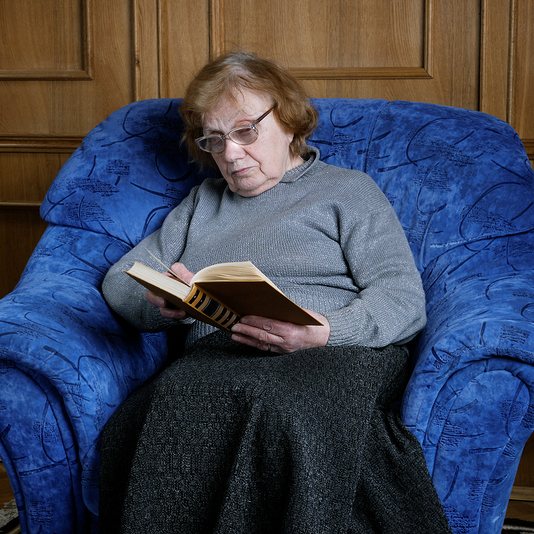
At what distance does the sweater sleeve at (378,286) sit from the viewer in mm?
1129

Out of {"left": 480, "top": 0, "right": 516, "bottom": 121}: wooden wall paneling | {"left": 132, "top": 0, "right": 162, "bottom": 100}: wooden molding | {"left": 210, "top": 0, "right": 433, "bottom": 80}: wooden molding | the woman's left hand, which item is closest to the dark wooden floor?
the woman's left hand

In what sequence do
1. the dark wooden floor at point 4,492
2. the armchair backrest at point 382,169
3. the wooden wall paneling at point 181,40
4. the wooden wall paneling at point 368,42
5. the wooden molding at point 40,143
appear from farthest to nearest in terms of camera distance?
the wooden molding at point 40,143, the wooden wall paneling at point 181,40, the wooden wall paneling at point 368,42, the dark wooden floor at point 4,492, the armchair backrest at point 382,169

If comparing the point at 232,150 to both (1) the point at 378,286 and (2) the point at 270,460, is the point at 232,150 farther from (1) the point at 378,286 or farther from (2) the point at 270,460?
(2) the point at 270,460

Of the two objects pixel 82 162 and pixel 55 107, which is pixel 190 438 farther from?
pixel 55 107

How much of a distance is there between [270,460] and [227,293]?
268mm

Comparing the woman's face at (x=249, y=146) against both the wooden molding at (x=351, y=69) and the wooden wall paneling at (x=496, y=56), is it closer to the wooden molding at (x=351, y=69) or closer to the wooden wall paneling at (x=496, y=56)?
the wooden molding at (x=351, y=69)

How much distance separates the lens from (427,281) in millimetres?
1452

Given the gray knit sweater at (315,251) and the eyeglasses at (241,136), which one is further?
the eyeglasses at (241,136)

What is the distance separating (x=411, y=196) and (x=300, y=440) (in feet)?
2.72

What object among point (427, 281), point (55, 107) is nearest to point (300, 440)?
point (427, 281)

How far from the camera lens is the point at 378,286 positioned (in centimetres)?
121

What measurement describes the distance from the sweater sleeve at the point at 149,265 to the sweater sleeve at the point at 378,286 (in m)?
0.42

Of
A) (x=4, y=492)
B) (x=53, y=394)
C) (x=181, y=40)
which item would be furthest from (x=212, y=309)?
(x=181, y=40)

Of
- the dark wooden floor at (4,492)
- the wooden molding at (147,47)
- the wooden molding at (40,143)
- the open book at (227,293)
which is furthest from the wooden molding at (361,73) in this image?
the dark wooden floor at (4,492)
